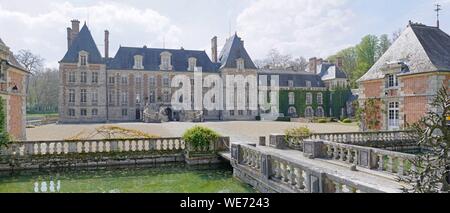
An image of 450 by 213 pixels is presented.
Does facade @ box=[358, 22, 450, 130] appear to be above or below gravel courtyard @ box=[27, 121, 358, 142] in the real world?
above

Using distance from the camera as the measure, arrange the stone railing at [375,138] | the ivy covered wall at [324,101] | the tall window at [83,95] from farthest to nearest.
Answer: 1. the ivy covered wall at [324,101]
2. the tall window at [83,95]
3. the stone railing at [375,138]

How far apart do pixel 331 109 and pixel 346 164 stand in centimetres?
3299

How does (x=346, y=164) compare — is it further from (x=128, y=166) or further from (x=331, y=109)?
(x=331, y=109)

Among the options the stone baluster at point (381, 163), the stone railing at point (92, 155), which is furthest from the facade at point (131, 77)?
the stone baluster at point (381, 163)

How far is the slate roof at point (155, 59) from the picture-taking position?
3500cm

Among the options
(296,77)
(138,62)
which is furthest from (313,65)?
(138,62)

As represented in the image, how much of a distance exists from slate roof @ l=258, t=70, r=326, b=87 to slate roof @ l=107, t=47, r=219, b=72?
→ 7.17 meters

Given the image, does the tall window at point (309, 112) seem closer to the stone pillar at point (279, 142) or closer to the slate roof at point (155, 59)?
the slate roof at point (155, 59)

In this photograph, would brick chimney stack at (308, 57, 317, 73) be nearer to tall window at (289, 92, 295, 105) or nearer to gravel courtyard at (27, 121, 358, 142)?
tall window at (289, 92, 295, 105)

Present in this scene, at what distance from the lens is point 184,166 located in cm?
956

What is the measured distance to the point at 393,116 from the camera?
16891 millimetres

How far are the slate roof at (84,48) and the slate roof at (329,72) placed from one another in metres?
28.2

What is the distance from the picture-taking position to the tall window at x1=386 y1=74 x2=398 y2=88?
1650 centimetres

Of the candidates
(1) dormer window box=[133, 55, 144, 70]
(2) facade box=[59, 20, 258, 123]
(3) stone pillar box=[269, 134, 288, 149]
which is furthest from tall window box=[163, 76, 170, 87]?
(3) stone pillar box=[269, 134, 288, 149]
